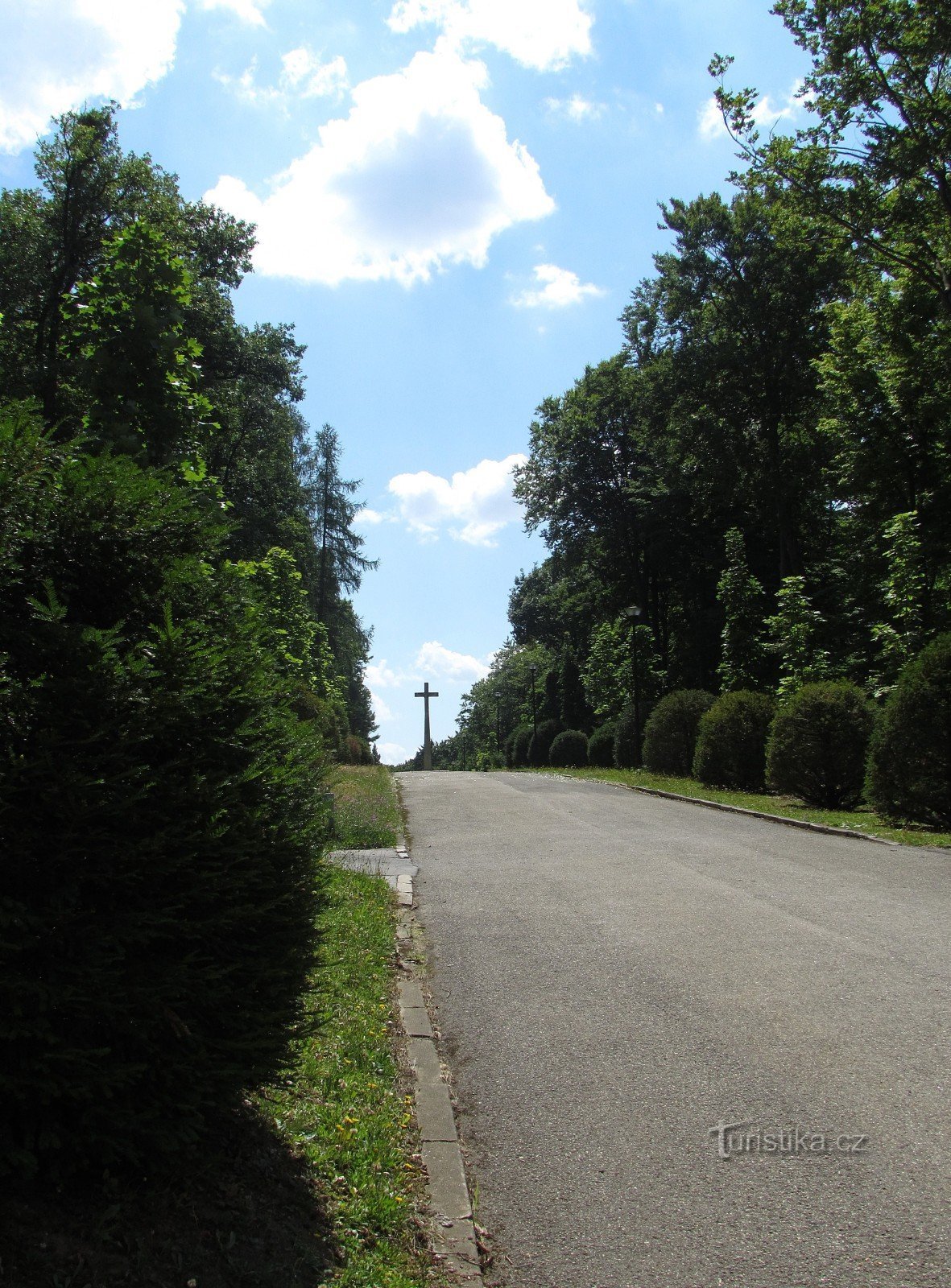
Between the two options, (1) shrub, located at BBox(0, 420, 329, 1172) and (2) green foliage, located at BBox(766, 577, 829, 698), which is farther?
(2) green foliage, located at BBox(766, 577, 829, 698)

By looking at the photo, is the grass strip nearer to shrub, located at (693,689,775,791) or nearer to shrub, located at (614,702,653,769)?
shrub, located at (693,689,775,791)

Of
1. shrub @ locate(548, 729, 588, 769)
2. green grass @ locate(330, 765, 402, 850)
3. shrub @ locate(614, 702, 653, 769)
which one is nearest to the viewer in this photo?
green grass @ locate(330, 765, 402, 850)

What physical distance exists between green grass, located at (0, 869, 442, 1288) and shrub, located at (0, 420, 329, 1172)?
14cm

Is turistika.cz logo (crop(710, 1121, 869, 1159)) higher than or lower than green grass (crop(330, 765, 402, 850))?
lower

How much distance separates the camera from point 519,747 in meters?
60.2

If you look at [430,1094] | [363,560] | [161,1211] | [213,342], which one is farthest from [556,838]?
[363,560]

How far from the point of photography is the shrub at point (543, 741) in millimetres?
53162

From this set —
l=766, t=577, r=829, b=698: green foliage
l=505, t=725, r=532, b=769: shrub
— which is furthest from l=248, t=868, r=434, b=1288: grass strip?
l=505, t=725, r=532, b=769: shrub

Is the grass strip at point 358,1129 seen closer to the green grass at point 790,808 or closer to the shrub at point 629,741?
the green grass at point 790,808

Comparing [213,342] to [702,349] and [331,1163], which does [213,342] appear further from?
[331,1163]

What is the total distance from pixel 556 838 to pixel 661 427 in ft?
99.1

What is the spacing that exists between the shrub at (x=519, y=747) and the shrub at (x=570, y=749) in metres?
10.00

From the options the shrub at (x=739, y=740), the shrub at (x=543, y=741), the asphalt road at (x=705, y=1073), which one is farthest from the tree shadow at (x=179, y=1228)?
the shrub at (x=543, y=741)

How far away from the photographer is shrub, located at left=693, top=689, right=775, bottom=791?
21859mm
